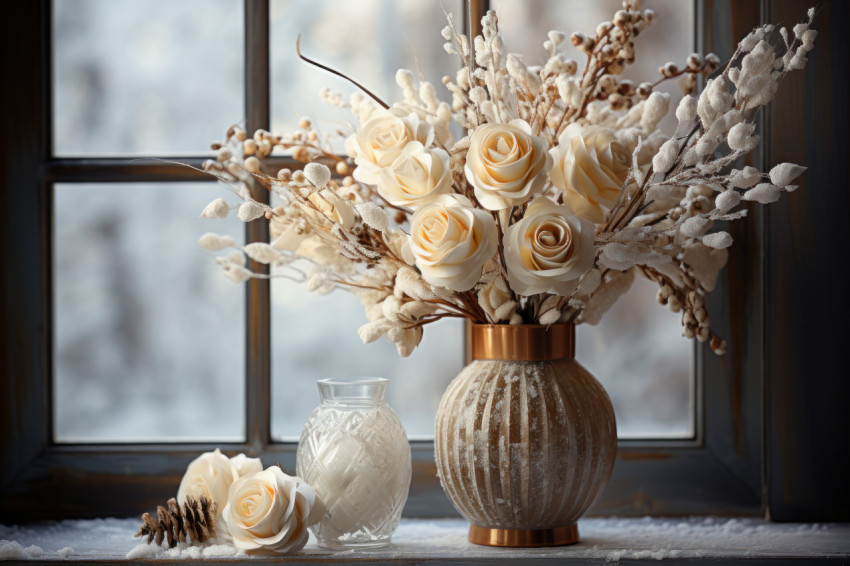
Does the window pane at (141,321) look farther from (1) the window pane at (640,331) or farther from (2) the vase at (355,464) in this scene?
(1) the window pane at (640,331)

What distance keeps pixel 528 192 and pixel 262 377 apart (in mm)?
583

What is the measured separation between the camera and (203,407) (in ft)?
4.26

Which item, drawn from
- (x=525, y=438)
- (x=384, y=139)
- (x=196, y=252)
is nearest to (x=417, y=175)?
(x=384, y=139)

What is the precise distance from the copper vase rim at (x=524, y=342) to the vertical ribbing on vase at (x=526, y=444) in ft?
0.04

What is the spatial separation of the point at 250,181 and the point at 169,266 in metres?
0.25

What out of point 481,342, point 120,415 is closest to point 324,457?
point 481,342

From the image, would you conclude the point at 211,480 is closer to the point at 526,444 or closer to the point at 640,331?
the point at 526,444

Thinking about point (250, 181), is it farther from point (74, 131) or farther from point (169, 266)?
point (74, 131)

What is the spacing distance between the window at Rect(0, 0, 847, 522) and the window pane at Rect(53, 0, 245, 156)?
0.09 feet

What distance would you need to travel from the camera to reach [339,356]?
1.30m

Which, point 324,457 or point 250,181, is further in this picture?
point 250,181

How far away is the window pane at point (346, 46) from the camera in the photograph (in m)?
1.29

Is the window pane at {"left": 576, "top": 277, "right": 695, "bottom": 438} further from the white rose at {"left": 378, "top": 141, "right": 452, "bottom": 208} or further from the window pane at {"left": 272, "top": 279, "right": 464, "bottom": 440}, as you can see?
the white rose at {"left": 378, "top": 141, "right": 452, "bottom": 208}

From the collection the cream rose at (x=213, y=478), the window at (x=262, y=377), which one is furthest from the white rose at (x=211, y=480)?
the window at (x=262, y=377)
